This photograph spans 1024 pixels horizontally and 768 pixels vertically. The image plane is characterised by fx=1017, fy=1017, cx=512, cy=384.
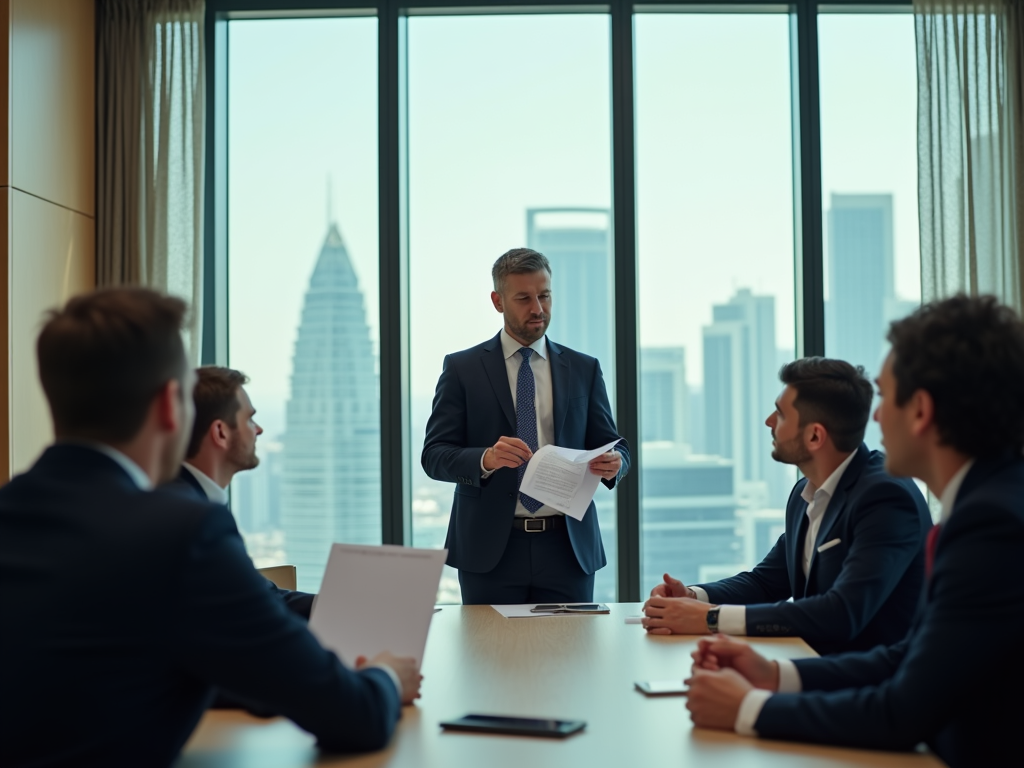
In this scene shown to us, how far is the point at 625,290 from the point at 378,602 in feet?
11.5

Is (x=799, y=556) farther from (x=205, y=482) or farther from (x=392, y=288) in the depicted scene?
(x=392, y=288)

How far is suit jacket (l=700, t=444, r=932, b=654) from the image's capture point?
97.5 inches

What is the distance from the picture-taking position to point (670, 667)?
7.59ft

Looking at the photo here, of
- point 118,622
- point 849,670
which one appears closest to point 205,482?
point 118,622

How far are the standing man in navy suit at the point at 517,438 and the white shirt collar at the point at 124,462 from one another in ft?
6.76

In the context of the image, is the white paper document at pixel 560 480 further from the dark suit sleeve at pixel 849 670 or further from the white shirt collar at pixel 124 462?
the white shirt collar at pixel 124 462

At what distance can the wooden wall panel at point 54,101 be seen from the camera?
179 inches

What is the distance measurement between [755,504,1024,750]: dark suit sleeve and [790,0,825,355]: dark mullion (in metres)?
3.80

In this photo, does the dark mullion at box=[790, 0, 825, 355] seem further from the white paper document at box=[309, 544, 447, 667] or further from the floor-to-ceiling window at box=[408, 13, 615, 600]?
the white paper document at box=[309, 544, 447, 667]

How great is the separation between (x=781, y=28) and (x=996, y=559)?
445cm

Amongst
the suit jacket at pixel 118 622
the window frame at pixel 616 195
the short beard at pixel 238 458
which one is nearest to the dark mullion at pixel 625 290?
the window frame at pixel 616 195

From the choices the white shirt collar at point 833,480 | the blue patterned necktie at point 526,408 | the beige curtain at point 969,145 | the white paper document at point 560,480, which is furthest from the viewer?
the beige curtain at point 969,145

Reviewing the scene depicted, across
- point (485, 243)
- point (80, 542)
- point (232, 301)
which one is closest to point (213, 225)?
point (232, 301)

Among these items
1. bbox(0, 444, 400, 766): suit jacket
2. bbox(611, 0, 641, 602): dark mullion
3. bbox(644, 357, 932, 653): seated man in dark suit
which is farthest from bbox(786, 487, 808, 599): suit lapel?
bbox(611, 0, 641, 602): dark mullion
